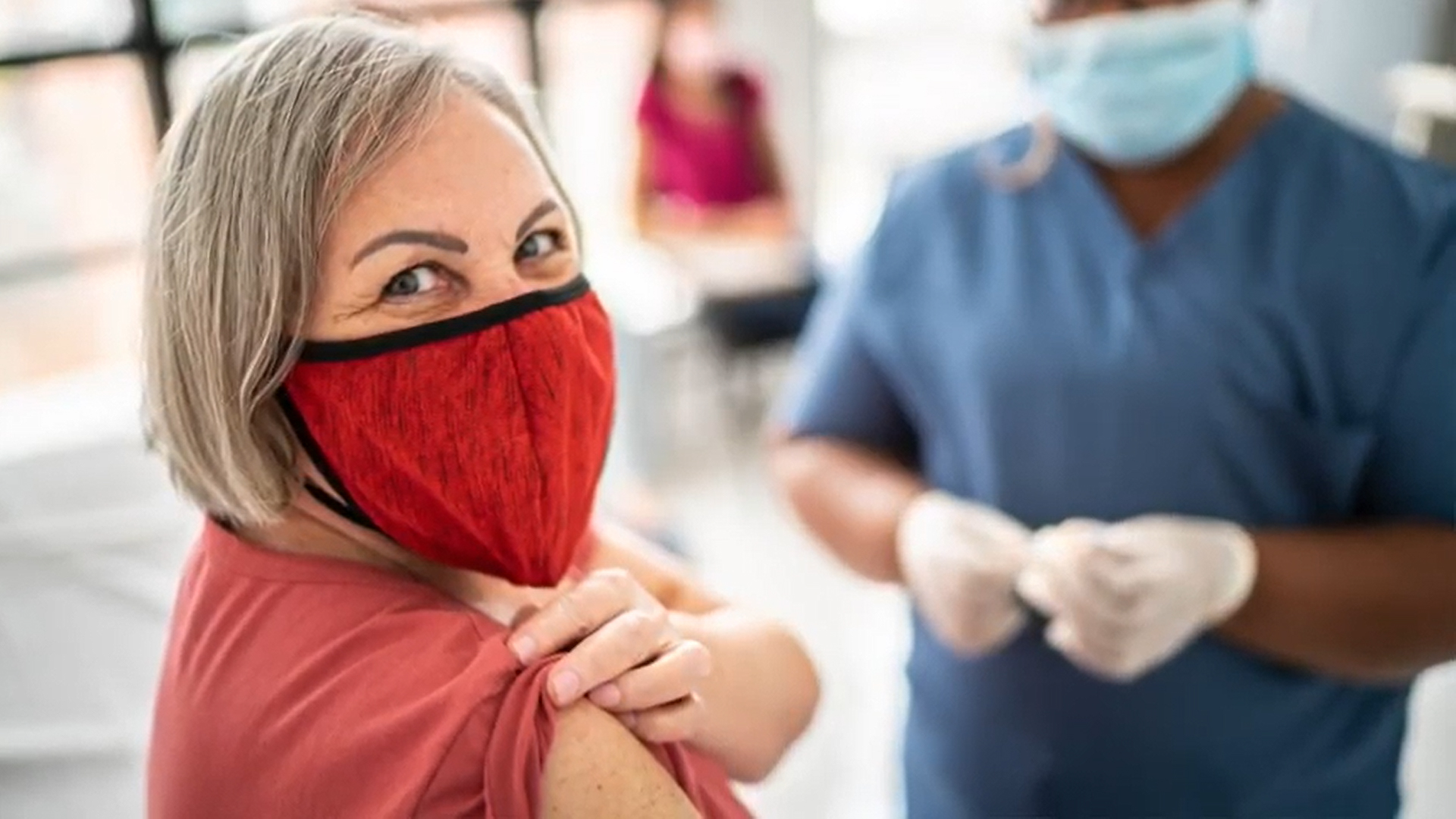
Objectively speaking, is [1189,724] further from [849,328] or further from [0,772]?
[0,772]

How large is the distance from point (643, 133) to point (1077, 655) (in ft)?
9.94

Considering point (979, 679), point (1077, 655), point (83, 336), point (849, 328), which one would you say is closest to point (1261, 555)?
point (1077, 655)

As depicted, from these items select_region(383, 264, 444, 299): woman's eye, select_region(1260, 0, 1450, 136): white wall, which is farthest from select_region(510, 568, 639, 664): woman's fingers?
select_region(1260, 0, 1450, 136): white wall

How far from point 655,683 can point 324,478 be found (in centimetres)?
26

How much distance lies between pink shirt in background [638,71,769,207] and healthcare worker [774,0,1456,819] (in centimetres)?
269

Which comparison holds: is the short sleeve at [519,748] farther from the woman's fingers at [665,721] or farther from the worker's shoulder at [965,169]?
the worker's shoulder at [965,169]

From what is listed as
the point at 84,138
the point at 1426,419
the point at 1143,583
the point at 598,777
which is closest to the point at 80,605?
the point at 598,777

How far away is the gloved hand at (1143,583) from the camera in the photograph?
111 cm

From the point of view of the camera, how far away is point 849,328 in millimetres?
1393

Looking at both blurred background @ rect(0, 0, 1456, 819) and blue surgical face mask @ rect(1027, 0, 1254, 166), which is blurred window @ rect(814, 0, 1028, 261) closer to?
blurred background @ rect(0, 0, 1456, 819)

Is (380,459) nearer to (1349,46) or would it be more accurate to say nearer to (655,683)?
(655,683)

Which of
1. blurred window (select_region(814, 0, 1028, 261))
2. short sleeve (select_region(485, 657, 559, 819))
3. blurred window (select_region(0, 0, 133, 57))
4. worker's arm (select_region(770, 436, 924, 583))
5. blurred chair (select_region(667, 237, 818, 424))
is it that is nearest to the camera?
short sleeve (select_region(485, 657, 559, 819))

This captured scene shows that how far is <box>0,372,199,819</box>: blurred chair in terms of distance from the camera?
5.33 ft

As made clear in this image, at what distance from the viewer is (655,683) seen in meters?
0.73
